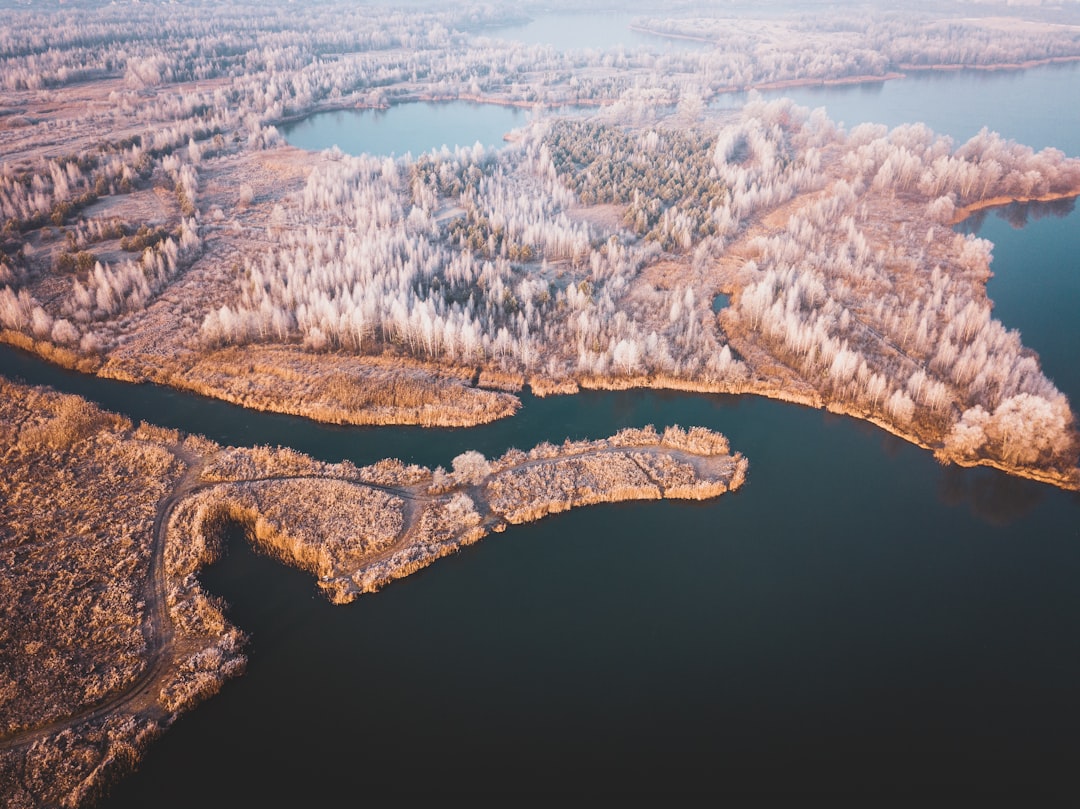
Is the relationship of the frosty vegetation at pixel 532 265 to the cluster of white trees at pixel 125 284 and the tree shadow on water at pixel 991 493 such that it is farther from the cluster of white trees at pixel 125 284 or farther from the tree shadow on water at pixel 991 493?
the tree shadow on water at pixel 991 493

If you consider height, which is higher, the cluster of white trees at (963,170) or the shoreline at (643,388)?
the cluster of white trees at (963,170)

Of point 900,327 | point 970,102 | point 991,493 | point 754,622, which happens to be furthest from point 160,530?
point 970,102

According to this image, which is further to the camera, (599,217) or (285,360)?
(599,217)

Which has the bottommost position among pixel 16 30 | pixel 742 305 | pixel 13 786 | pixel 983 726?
pixel 983 726

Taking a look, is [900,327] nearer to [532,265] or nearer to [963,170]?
[532,265]

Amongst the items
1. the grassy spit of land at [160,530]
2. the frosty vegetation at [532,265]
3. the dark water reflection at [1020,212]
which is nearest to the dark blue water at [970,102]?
the dark water reflection at [1020,212]

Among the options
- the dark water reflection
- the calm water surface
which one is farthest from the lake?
the calm water surface

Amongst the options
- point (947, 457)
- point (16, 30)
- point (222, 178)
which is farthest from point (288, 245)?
point (16, 30)

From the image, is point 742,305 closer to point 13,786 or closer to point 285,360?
point 285,360
